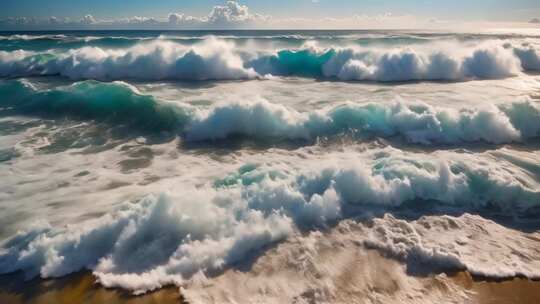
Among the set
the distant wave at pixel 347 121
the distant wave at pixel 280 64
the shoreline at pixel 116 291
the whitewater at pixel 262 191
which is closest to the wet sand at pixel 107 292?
the shoreline at pixel 116 291

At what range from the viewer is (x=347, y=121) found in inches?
366

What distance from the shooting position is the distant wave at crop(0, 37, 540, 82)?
19516 millimetres

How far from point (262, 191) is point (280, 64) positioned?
55.5ft

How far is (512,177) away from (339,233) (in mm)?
3554

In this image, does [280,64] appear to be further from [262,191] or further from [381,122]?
[262,191]

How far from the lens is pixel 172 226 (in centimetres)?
491

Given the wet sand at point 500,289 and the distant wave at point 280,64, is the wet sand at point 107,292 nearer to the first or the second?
the wet sand at point 500,289

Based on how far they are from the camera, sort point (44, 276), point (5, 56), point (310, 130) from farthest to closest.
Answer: point (5, 56)
point (310, 130)
point (44, 276)

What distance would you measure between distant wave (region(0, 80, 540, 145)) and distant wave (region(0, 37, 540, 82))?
9585mm

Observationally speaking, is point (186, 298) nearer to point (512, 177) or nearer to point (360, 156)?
point (360, 156)

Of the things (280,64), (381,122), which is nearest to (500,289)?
(381,122)

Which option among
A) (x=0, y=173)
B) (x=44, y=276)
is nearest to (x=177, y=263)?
(x=44, y=276)

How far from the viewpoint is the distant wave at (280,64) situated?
19516 mm

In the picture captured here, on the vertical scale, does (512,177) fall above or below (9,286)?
above
